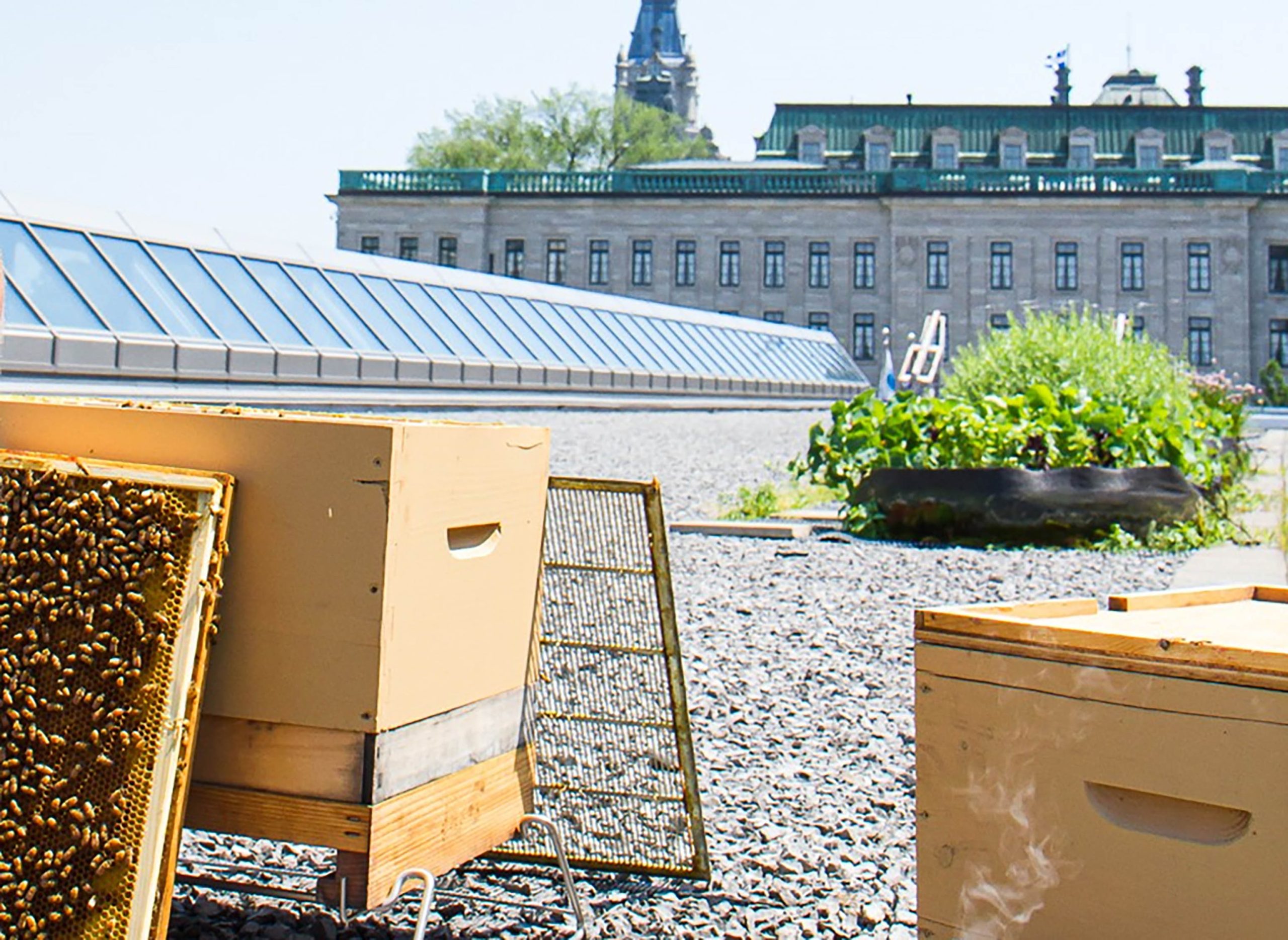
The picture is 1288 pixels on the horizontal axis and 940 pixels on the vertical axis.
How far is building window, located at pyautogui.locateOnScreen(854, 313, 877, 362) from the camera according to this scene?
51.3 meters

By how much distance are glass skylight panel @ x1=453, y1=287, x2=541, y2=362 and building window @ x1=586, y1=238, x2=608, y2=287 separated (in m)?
33.3

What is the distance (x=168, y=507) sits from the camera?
6.27 feet

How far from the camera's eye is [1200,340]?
49938 mm

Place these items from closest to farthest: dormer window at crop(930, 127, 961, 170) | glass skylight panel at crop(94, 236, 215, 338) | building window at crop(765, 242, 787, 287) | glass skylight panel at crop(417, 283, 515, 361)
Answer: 1. glass skylight panel at crop(94, 236, 215, 338)
2. glass skylight panel at crop(417, 283, 515, 361)
3. building window at crop(765, 242, 787, 287)
4. dormer window at crop(930, 127, 961, 170)

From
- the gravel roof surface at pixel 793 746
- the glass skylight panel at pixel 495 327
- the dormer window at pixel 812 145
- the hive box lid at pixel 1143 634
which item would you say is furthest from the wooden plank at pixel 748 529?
the dormer window at pixel 812 145

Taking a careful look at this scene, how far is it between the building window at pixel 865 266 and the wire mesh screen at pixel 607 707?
50.2 metres

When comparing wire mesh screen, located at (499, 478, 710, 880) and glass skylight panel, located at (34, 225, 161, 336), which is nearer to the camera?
wire mesh screen, located at (499, 478, 710, 880)

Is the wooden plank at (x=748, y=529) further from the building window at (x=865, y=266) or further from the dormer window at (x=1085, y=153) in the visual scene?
the dormer window at (x=1085, y=153)

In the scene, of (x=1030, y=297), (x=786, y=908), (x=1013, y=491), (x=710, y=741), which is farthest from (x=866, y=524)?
(x=1030, y=297)

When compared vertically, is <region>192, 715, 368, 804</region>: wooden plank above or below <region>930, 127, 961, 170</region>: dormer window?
below

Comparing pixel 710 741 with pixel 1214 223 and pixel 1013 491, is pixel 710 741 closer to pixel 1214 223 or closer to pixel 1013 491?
pixel 1013 491

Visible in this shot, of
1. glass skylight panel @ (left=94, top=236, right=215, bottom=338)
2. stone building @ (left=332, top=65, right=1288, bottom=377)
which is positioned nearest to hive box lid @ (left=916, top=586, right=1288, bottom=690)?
glass skylight panel @ (left=94, top=236, right=215, bottom=338)

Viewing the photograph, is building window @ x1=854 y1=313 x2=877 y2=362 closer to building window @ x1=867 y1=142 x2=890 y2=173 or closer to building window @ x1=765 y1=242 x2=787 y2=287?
building window @ x1=765 y1=242 x2=787 y2=287

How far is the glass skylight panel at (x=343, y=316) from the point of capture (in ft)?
46.5
